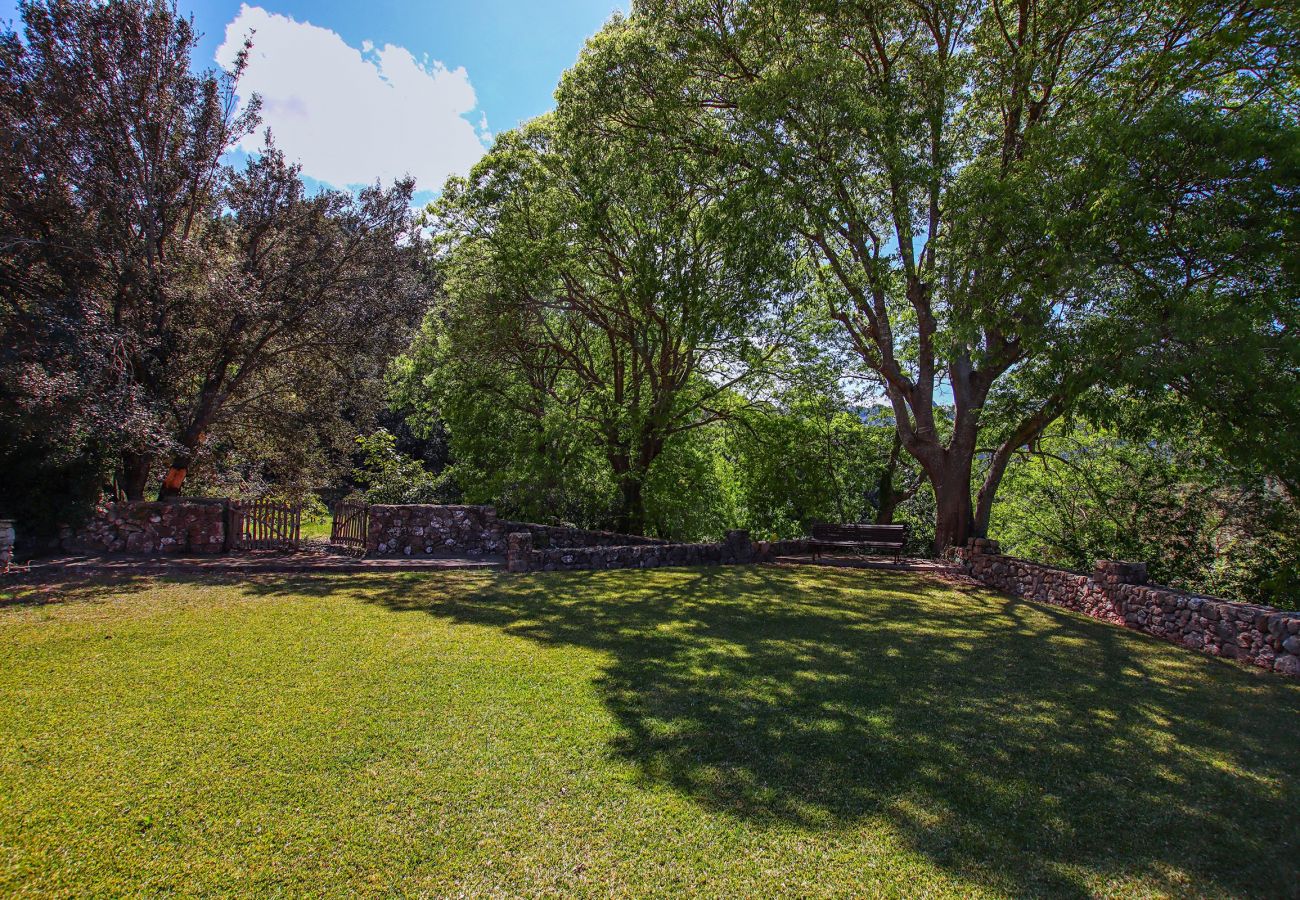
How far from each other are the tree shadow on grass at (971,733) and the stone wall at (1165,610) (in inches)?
15.2

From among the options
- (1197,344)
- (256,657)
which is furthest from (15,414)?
(1197,344)

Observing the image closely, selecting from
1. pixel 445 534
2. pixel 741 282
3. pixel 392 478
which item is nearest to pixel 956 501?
pixel 741 282

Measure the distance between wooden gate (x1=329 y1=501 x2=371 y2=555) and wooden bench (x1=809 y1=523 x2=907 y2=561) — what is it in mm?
9725

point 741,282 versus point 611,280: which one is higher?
point 611,280

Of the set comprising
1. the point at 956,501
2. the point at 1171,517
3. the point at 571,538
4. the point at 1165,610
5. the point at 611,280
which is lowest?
the point at 1165,610

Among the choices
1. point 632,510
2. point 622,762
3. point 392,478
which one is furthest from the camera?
point 392,478

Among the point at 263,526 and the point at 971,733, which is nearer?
the point at 971,733

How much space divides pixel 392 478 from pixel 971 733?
57.0 feet

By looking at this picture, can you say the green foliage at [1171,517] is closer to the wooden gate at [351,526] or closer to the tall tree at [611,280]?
the tall tree at [611,280]

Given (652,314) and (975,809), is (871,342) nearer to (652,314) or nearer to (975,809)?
(652,314)

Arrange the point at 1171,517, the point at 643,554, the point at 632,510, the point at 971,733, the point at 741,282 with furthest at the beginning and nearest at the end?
the point at 632,510
the point at 741,282
the point at 643,554
the point at 1171,517
the point at 971,733

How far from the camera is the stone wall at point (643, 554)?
1191 cm

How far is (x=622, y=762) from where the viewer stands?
4.18 m

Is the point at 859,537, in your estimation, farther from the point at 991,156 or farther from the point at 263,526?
the point at 263,526
